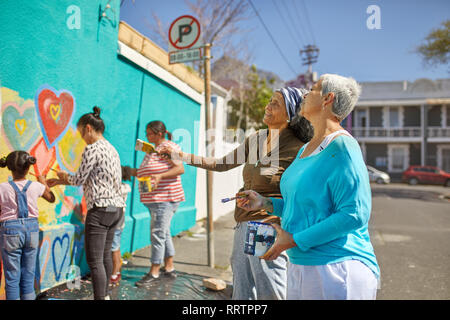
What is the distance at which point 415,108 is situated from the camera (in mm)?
27109

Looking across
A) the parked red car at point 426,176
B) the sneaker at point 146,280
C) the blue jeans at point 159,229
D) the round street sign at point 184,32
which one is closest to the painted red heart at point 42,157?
the blue jeans at point 159,229

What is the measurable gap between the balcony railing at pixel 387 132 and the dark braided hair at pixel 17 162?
90.1 feet

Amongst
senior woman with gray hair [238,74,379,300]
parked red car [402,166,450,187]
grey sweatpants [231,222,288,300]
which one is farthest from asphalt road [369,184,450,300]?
parked red car [402,166,450,187]

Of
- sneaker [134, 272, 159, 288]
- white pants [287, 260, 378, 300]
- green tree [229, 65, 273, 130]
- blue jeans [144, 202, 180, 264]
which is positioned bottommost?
sneaker [134, 272, 159, 288]

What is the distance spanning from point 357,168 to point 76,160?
3.04 metres

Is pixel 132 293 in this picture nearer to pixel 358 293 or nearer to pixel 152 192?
pixel 152 192

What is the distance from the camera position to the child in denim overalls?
8.13ft

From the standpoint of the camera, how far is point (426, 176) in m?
22.4

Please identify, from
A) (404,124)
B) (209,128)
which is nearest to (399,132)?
(404,124)

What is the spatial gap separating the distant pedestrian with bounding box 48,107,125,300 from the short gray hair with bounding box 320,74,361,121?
1931 millimetres

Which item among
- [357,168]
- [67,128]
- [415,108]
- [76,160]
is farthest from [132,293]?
[415,108]

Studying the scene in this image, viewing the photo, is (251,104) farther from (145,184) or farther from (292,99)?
(292,99)

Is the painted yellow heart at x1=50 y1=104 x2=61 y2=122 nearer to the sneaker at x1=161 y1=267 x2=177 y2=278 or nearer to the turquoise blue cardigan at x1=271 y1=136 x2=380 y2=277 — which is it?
the sneaker at x1=161 y1=267 x2=177 y2=278
